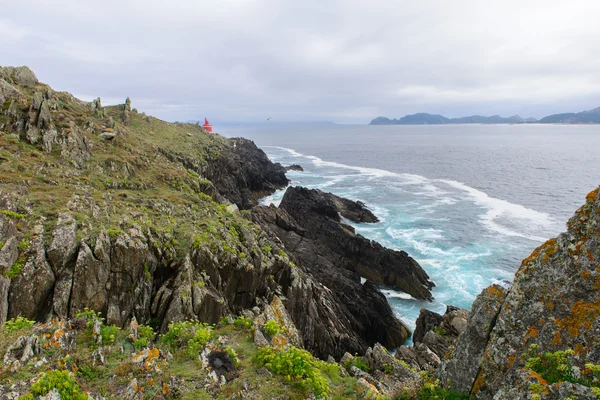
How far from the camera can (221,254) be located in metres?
18.3

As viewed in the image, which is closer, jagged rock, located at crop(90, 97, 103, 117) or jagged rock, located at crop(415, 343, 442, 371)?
jagged rock, located at crop(415, 343, 442, 371)

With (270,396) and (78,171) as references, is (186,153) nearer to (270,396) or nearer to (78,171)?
(78,171)

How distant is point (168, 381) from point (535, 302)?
10.2 m

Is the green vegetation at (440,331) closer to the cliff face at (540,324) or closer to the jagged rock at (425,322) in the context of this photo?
the jagged rock at (425,322)

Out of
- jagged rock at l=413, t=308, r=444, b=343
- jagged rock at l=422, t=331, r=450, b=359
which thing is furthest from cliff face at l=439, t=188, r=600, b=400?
jagged rock at l=413, t=308, r=444, b=343

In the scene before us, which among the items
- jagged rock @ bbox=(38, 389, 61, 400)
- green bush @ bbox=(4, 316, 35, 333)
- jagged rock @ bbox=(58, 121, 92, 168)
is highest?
jagged rock @ bbox=(58, 121, 92, 168)

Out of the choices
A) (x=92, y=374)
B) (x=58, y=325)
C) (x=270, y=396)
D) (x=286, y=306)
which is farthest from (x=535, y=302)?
(x=286, y=306)

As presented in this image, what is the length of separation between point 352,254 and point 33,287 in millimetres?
35637

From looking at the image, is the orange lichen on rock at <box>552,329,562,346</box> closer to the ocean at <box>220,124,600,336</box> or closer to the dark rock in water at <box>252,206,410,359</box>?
the ocean at <box>220,124,600,336</box>

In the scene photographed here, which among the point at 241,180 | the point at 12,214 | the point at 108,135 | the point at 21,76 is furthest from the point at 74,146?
the point at 241,180

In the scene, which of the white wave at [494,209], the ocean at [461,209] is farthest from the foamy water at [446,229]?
the ocean at [461,209]

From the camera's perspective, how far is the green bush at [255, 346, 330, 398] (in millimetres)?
9188

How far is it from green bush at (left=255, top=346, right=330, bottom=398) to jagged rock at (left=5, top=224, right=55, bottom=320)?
881 cm

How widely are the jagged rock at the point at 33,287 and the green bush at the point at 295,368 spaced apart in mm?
8812
